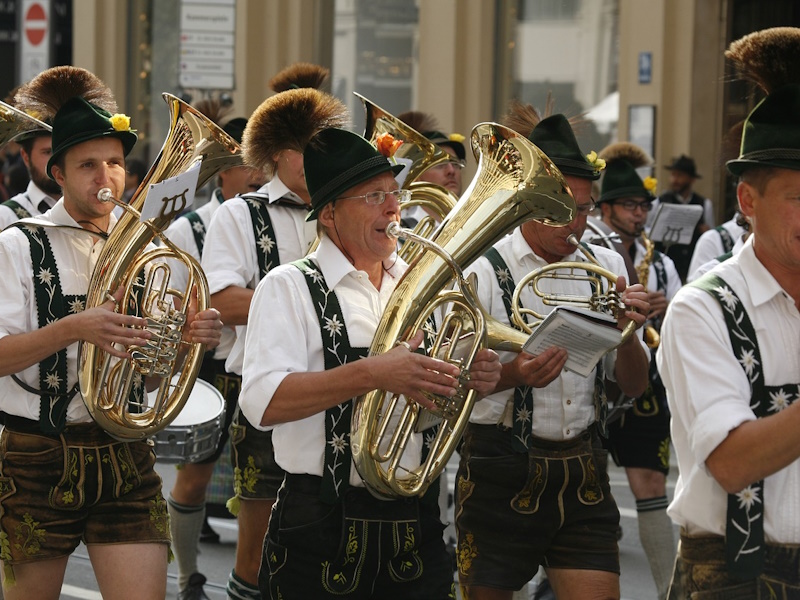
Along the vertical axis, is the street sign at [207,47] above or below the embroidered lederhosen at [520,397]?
above

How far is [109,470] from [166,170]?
3.25ft

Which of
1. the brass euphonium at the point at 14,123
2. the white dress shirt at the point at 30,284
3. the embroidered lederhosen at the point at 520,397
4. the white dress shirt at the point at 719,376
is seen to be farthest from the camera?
the brass euphonium at the point at 14,123

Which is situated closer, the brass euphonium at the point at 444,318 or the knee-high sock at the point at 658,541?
the brass euphonium at the point at 444,318

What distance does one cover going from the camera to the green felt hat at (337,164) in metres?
4.14

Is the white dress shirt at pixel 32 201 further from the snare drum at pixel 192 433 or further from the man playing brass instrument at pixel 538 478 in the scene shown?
the man playing brass instrument at pixel 538 478

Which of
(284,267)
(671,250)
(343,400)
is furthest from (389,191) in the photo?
(671,250)

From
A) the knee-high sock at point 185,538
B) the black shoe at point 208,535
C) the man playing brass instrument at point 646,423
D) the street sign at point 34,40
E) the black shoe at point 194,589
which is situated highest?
the street sign at point 34,40

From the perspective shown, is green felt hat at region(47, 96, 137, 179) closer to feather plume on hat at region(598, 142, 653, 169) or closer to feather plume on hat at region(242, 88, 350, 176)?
feather plume on hat at region(242, 88, 350, 176)

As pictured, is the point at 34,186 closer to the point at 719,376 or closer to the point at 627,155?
the point at 627,155

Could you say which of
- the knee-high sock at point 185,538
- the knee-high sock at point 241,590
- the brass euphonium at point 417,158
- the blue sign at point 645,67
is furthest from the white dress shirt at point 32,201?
the blue sign at point 645,67

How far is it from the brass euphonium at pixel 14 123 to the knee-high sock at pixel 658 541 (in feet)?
10.3

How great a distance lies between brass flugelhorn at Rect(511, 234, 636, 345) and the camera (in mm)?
4633

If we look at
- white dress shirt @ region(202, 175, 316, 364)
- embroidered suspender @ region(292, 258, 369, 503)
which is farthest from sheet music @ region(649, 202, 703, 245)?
embroidered suspender @ region(292, 258, 369, 503)

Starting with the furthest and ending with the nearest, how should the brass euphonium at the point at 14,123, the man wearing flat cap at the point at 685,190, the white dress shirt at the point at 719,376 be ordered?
the man wearing flat cap at the point at 685,190 < the brass euphonium at the point at 14,123 < the white dress shirt at the point at 719,376
